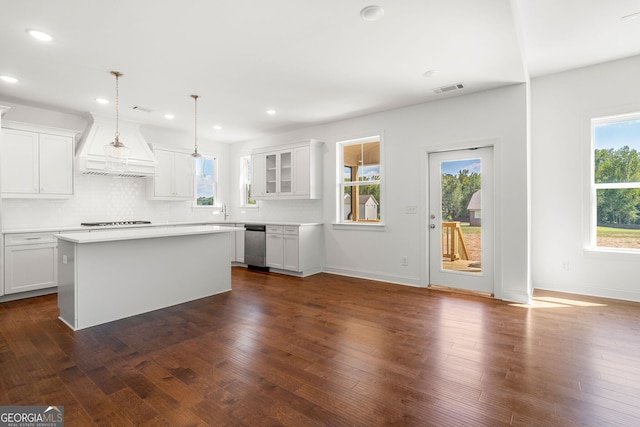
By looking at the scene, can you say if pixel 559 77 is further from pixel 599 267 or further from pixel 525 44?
pixel 599 267

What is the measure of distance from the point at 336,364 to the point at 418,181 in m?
3.23

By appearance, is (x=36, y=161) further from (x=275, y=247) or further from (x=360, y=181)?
(x=360, y=181)

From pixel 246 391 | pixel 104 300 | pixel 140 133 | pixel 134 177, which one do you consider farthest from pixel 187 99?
pixel 246 391

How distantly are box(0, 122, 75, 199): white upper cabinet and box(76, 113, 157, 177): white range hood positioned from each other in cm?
21

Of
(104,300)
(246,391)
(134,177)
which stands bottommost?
(246,391)

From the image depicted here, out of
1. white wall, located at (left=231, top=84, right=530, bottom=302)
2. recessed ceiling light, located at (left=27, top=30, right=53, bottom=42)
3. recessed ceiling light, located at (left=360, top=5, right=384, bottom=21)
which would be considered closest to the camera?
recessed ceiling light, located at (left=360, top=5, right=384, bottom=21)

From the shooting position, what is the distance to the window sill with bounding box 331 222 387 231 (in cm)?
534

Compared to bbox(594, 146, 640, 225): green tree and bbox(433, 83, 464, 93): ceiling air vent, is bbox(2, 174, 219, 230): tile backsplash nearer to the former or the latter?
bbox(433, 83, 464, 93): ceiling air vent

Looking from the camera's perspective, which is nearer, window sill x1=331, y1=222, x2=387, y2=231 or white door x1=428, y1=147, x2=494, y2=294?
white door x1=428, y1=147, x2=494, y2=294

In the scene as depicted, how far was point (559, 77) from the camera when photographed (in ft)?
14.3

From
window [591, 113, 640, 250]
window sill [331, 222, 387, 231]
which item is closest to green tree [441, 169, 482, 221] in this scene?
window sill [331, 222, 387, 231]

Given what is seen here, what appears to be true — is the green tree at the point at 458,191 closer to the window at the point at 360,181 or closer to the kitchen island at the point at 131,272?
the window at the point at 360,181

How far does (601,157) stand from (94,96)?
6.74 metres

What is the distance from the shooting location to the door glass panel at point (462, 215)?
4.53m
